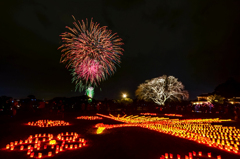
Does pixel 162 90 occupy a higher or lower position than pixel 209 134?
higher

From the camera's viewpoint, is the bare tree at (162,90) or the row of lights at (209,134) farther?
the bare tree at (162,90)

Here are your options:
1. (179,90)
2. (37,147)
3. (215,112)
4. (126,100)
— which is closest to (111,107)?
(126,100)

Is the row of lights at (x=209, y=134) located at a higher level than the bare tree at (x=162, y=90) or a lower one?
lower

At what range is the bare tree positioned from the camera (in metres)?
49.8

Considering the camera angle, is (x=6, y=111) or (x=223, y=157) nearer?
(x=223, y=157)

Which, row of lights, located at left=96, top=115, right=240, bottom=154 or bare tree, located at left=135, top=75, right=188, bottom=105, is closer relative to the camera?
row of lights, located at left=96, top=115, right=240, bottom=154

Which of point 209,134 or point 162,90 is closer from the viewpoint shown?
point 209,134

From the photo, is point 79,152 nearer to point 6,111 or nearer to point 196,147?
point 196,147

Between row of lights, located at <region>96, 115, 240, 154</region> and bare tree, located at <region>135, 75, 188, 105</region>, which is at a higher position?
bare tree, located at <region>135, 75, 188, 105</region>

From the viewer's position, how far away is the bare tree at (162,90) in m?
49.8

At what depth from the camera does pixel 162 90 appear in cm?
5047

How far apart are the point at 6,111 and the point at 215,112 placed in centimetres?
3208

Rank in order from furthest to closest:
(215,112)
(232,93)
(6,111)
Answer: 1. (232,93)
2. (215,112)
3. (6,111)

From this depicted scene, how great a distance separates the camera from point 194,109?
32.7 metres
